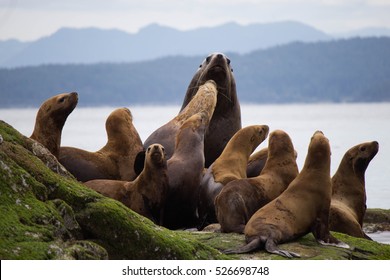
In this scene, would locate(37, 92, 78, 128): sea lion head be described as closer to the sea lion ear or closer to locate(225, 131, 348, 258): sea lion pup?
the sea lion ear

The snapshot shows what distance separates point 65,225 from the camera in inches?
297

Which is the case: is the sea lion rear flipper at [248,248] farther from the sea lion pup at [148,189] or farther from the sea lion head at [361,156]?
the sea lion head at [361,156]

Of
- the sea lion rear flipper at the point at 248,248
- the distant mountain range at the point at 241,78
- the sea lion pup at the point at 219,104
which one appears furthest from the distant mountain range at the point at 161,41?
the sea lion rear flipper at the point at 248,248

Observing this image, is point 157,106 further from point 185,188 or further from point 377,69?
point 185,188

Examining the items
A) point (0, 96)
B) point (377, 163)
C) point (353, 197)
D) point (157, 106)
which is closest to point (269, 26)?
point (157, 106)

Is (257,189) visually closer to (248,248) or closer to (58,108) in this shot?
(248,248)

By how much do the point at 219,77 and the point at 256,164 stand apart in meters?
1.84

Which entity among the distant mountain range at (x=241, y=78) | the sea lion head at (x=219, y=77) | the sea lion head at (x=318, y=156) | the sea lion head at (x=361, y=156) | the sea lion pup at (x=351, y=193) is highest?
the sea lion head at (x=219, y=77)

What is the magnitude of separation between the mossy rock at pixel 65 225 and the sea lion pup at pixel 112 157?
305 cm

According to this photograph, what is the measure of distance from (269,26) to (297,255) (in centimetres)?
13343

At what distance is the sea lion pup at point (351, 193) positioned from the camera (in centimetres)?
1059

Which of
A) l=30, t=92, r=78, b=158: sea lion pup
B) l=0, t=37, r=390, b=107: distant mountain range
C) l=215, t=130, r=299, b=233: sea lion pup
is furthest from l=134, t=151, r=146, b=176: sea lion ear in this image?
l=0, t=37, r=390, b=107: distant mountain range

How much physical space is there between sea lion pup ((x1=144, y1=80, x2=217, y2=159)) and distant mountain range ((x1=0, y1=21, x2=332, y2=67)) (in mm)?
64824

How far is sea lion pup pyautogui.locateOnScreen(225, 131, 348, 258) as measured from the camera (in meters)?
8.75
